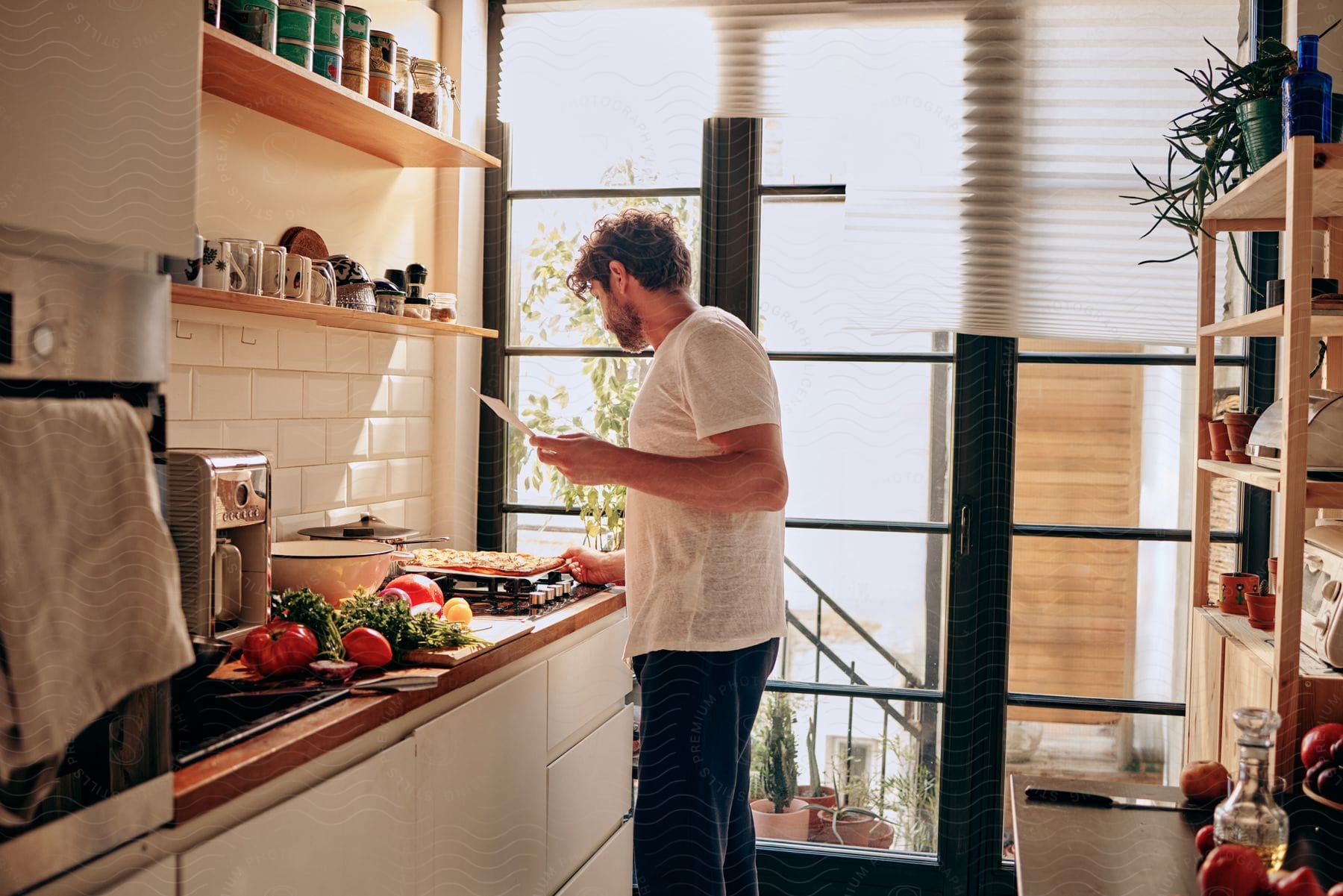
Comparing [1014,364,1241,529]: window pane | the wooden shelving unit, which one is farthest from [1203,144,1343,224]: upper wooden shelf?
[1014,364,1241,529]: window pane

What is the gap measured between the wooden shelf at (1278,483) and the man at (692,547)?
0.70 m

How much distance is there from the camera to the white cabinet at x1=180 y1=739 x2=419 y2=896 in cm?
110

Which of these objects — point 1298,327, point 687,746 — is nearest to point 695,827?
point 687,746

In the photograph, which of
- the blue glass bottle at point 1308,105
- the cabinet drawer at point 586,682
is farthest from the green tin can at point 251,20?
the blue glass bottle at point 1308,105

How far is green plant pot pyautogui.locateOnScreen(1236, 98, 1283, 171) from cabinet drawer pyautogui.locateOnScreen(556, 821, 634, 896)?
162 cm

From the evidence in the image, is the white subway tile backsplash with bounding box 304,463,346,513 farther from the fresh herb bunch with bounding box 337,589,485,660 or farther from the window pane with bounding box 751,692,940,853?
the window pane with bounding box 751,692,940,853

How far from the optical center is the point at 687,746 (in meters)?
1.77

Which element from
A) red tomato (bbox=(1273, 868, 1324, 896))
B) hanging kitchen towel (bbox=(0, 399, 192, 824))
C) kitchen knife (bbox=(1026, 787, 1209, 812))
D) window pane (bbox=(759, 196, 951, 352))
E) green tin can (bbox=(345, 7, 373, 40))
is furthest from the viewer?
window pane (bbox=(759, 196, 951, 352))

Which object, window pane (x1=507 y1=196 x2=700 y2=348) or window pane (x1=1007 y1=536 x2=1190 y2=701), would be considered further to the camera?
window pane (x1=507 y1=196 x2=700 y2=348)

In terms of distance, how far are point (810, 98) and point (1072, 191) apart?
0.62 m

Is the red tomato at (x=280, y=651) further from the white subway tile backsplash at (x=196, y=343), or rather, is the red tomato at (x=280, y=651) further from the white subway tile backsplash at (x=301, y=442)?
the white subway tile backsplash at (x=301, y=442)

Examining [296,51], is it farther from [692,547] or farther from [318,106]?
[692,547]

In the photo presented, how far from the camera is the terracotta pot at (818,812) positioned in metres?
2.63

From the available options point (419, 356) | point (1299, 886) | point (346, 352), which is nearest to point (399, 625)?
point (346, 352)
